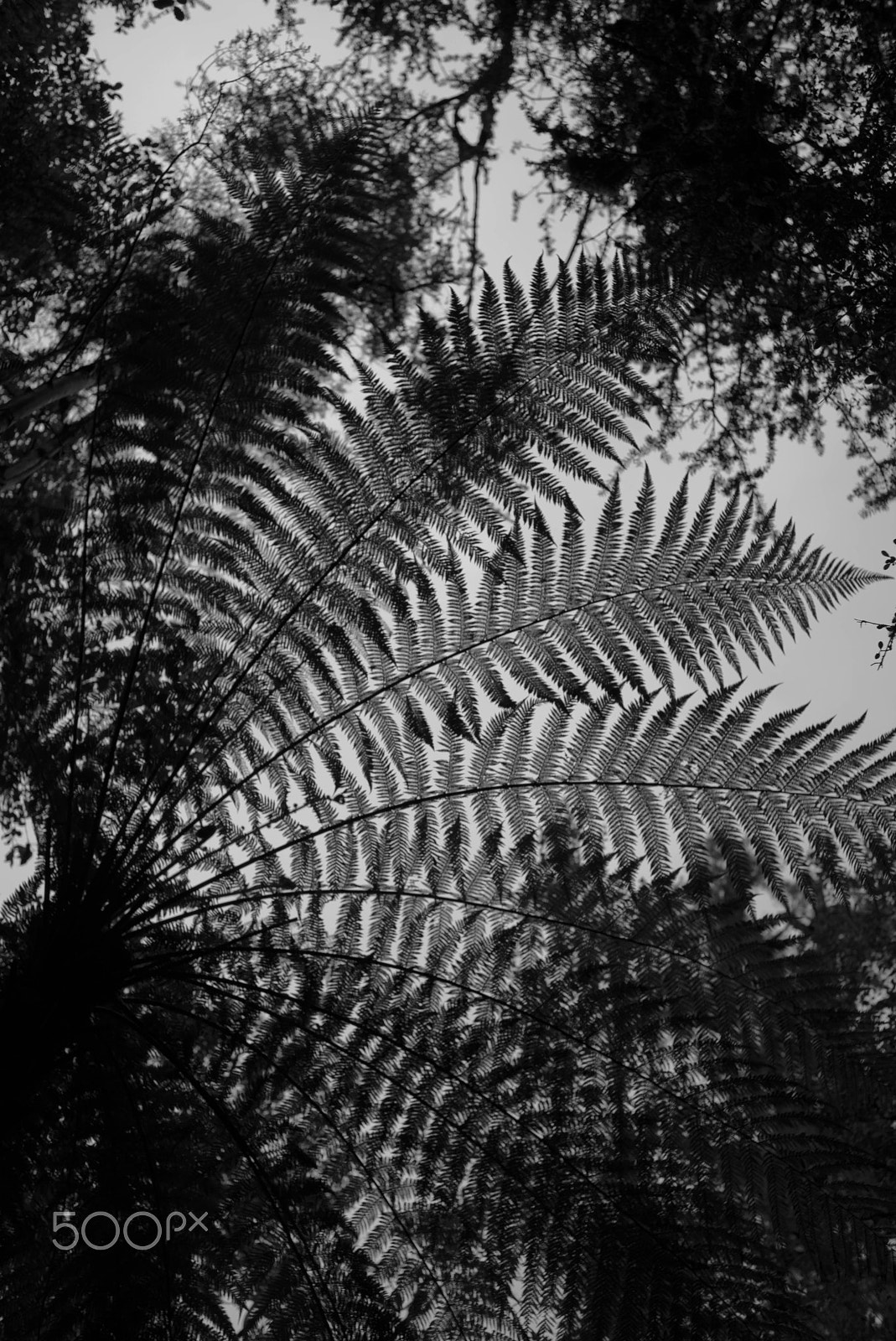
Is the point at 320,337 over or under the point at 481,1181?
A: over

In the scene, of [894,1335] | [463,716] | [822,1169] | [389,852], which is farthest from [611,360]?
[894,1335]

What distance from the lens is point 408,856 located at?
2.10m

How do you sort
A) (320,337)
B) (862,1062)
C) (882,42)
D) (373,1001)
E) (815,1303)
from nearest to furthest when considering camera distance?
(862,1062)
(373,1001)
(320,337)
(882,42)
(815,1303)

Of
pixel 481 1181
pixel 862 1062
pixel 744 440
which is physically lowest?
pixel 481 1181

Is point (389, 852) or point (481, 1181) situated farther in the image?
point (389, 852)

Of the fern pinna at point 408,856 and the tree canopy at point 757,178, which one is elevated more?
the tree canopy at point 757,178

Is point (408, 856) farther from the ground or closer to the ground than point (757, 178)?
closer to the ground

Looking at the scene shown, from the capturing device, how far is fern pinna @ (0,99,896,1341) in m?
1.70

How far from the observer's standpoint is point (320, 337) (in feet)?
7.27

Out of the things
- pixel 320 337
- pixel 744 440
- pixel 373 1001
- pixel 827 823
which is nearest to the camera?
pixel 827 823

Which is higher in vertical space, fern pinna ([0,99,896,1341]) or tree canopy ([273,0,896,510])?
tree canopy ([273,0,896,510])

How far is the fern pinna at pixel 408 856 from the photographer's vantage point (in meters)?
1.70

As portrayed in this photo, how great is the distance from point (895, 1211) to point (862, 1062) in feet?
0.87

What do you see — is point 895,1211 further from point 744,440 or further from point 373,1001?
point 744,440
